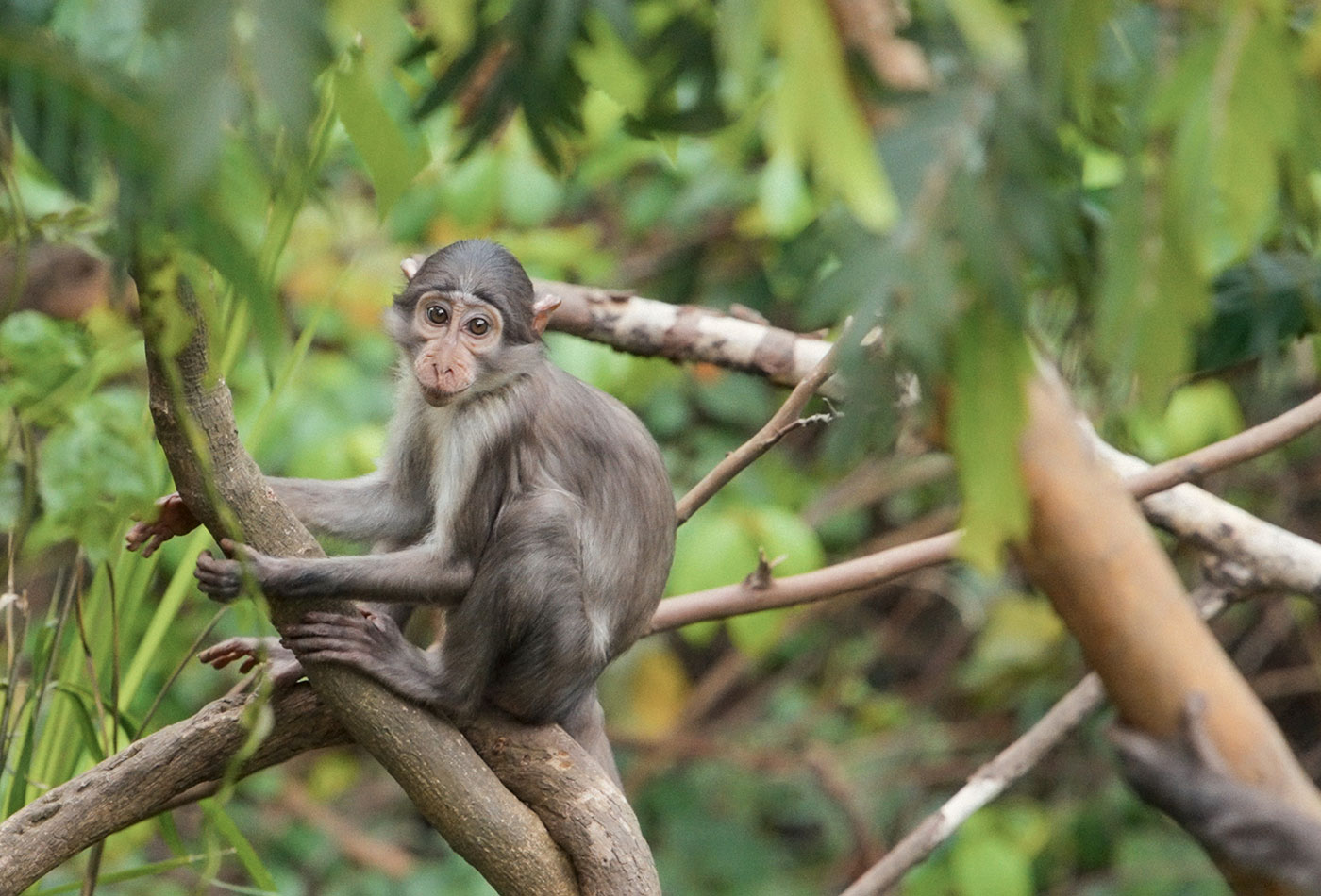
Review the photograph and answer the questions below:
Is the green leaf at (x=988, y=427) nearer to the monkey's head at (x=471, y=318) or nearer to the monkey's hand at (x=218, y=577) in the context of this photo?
the monkey's hand at (x=218, y=577)

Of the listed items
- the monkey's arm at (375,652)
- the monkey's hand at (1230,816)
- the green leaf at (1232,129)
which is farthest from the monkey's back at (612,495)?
the green leaf at (1232,129)

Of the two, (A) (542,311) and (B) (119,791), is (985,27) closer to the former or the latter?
(B) (119,791)

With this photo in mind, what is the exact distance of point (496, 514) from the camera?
364 centimetres

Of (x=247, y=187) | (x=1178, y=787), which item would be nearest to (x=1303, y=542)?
(x=1178, y=787)

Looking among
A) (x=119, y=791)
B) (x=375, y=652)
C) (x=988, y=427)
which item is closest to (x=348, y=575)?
(x=375, y=652)

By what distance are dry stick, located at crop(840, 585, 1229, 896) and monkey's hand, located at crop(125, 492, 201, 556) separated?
208 cm

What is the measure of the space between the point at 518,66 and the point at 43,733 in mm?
2821

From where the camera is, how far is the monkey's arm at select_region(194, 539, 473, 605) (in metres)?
2.73

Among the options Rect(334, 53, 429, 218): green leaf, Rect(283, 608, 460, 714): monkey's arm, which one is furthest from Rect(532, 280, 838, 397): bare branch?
Rect(334, 53, 429, 218): green leaf

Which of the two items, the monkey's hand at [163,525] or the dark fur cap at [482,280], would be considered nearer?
the monkey's hand at [163,525]

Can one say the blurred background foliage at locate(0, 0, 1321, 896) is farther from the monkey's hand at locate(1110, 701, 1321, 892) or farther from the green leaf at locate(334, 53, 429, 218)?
the monkey's hand at locate(1110, 701, 1321, 892)

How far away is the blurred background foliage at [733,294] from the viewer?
1.08m

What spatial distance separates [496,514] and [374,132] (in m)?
1.73

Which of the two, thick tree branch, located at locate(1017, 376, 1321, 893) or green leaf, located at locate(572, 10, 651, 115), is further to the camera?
thick tree branch, located at locate(1017, 376, 1321, 893)
